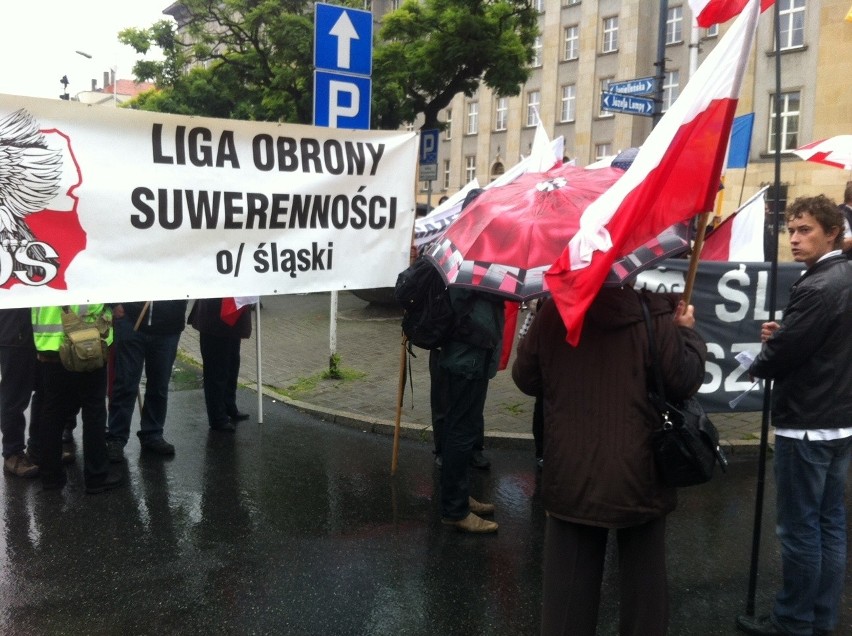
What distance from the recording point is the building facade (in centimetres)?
2980

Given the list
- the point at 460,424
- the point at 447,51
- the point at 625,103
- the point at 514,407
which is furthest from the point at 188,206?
the point at 447,51

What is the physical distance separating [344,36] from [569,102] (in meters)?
35.3

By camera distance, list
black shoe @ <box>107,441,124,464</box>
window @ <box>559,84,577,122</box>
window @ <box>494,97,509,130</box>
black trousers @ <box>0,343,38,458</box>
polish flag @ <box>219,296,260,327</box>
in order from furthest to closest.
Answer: window @ <box>494,97,509,130</box>
window @ <box>559,84,577,122</box>
polish flag @ <box>219,296,260,327</box>
black shoe @ <box>107,441,124,464</box>
black trousers @ <box>0,343,38,458</box>

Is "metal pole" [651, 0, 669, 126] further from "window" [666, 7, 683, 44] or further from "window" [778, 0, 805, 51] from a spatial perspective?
"window" [666, 7, 683, 44]

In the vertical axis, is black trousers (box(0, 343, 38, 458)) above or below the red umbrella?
below

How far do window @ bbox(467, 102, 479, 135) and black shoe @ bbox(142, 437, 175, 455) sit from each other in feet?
138

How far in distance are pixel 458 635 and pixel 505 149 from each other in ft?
140

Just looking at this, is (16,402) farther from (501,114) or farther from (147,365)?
(501,114)

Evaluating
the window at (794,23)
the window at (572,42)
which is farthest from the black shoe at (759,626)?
the window at (572,42)

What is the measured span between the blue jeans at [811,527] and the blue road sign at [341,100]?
197 inches

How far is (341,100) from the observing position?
7555 millimetres

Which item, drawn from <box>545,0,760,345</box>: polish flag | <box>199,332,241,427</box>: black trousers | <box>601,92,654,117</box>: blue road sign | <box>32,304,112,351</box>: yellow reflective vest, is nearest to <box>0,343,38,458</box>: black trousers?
<box>32,304,112,351</box>: yellow reflective vest

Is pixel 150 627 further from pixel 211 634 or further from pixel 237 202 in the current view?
pixel 237 202

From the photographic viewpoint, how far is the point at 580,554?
310cm
